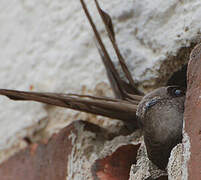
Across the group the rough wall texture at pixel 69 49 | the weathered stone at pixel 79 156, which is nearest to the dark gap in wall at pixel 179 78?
the rough wall texture at pixel 69 49

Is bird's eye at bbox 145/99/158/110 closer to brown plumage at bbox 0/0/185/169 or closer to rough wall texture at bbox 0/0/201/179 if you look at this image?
brown plumage at bbox 0/0/185/169

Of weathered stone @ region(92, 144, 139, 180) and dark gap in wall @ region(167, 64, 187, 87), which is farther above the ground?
dark gap in wall @ region(167, 64, 187, 87)

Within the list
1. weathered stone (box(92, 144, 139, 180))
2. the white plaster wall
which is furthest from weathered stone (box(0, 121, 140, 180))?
the white plaster wall

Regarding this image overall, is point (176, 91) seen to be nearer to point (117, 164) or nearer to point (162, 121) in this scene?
point (162, 121)

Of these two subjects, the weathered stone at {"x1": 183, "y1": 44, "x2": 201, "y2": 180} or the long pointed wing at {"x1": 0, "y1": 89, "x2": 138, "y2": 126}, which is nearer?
the weathered stone at {"x1": 183, "y1": 44, "x2": 201, "y2": 180}

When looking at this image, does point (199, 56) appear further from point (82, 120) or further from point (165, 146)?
point (82, 120)

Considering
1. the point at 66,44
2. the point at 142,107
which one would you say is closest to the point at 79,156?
the point at 142,107
